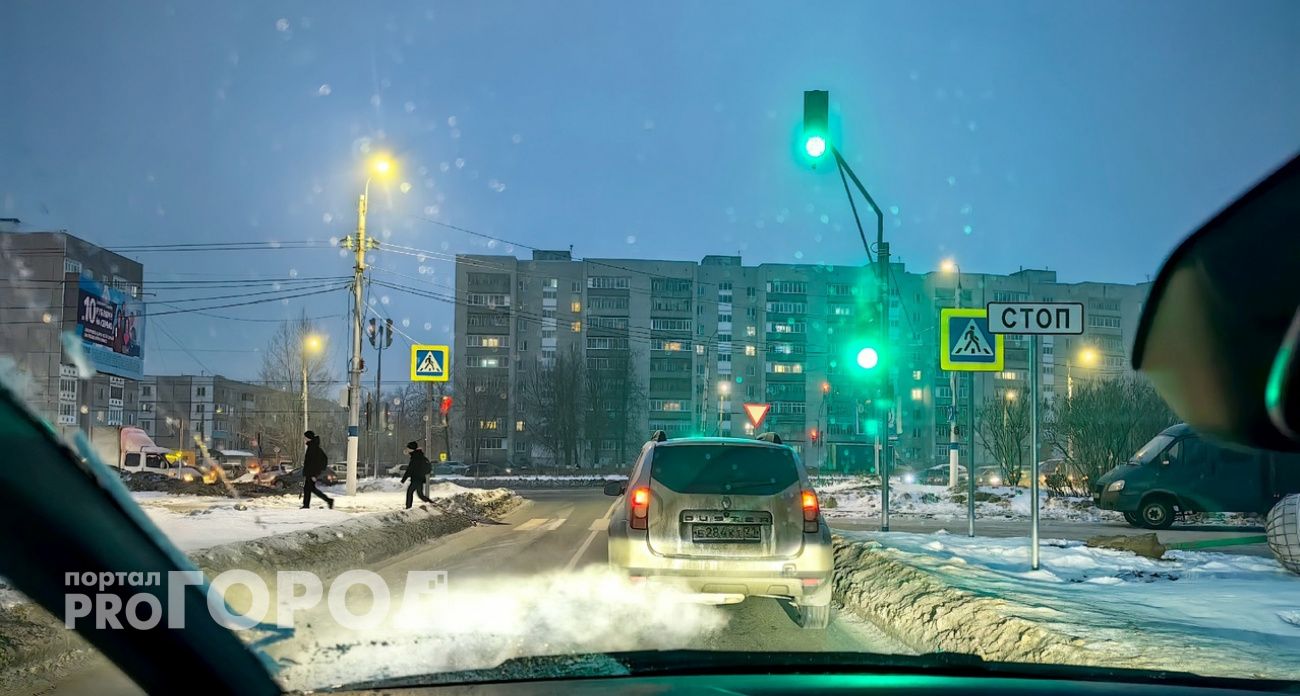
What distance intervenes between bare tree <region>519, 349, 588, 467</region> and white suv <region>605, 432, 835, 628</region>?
249 feet

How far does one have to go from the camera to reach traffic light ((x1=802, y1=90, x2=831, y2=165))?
41.9 ft

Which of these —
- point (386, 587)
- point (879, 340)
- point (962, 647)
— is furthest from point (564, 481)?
point (962, 647)

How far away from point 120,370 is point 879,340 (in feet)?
91.5

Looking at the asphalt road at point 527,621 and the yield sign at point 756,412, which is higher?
the yield sign at point 756,412

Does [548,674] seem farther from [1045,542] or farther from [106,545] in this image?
[1045,542]

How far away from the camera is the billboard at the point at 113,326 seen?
31141mm

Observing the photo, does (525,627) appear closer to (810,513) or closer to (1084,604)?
(810,513)

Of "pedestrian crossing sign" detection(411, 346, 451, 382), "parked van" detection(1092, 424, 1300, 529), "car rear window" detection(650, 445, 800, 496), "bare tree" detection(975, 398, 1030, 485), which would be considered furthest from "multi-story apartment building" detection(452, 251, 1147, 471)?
"car rear window" detection(650, 445, 800, 496)

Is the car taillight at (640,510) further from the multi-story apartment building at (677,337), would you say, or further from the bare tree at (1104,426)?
the multi-story apartment building at (677,337)

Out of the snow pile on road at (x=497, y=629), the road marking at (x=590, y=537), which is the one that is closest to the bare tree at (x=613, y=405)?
the road marking at (x=590, y=537)

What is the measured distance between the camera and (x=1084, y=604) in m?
8.39

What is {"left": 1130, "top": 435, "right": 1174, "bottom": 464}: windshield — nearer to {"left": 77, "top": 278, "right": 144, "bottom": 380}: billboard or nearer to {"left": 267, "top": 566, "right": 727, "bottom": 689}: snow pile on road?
{"left": 267, "top": 566, "right": 727, "bottom": 689}: snow pile on road

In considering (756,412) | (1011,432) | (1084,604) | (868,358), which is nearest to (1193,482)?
(868,358)

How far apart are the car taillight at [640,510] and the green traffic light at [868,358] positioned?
908 cm
